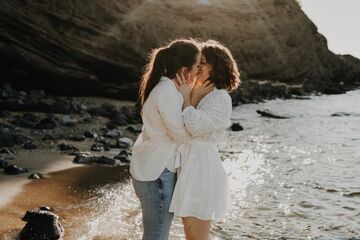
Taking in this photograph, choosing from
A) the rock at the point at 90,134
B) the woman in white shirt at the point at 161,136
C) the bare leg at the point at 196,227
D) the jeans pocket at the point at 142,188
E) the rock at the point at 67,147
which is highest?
the woman in white shirt at the point at 161,136

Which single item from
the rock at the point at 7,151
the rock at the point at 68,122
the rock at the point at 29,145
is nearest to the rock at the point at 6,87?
the rock at the point at 68,122

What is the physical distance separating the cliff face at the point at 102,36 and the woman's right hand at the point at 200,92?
17548 millimetres

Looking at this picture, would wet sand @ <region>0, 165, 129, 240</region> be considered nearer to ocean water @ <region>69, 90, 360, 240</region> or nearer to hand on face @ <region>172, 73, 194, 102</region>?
ocean water @ <region>69, 90, 360, 240</region>

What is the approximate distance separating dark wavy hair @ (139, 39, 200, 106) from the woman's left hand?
64 millimetres

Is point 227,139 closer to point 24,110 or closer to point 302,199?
point 24,110

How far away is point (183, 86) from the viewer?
379 cm

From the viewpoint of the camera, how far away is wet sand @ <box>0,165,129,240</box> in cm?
622

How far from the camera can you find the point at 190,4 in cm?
4072

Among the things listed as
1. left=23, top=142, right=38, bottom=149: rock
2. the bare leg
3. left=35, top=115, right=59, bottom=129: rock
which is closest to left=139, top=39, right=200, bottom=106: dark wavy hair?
the bare leg

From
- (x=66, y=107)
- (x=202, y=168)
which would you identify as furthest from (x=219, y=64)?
(x=66, y=107)

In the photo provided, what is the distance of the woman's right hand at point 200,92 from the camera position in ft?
12.8

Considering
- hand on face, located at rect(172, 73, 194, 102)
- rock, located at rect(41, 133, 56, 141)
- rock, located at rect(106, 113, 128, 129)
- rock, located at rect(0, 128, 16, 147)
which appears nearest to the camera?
hand on face, located at rect(172, 73, 194, 102)

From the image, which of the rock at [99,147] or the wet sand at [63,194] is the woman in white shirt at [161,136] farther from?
the rock at [99,147]

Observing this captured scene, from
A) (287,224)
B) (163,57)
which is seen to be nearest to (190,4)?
(287,224)
